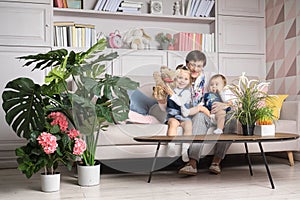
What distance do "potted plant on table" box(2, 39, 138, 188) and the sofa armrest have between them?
1.49 metres

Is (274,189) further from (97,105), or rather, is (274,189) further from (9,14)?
(9,14)

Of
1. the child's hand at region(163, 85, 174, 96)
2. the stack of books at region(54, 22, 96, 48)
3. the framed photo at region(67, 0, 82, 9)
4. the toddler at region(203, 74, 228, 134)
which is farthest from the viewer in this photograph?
the framed photo at region(67, 0, 82, 9)

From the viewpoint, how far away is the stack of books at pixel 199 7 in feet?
12.5

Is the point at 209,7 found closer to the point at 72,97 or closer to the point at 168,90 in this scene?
the point at 168,90

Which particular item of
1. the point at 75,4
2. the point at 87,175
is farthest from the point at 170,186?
the point at 75,4

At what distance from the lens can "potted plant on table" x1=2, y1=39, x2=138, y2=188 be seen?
7.29 feet

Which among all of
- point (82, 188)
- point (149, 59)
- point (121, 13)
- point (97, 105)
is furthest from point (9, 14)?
point (82, 188)

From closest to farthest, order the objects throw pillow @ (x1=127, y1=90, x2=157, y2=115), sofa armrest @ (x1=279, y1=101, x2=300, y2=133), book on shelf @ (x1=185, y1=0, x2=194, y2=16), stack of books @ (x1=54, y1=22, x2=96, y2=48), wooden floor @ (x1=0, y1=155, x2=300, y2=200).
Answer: wooden floor @ (x1=0, y1=155, x2=300, y2=200) < throw pillow @ (x1=127, y1=90, x2=157, y2=115) < sofa armrest @ (x1=279, y1=101, x2=300, y2=133) < stack of books @ (x1=54, y1=22, x2=96, y2=48) < book on shelf @ (x1=185, y1=0, x2=194, y2=16)

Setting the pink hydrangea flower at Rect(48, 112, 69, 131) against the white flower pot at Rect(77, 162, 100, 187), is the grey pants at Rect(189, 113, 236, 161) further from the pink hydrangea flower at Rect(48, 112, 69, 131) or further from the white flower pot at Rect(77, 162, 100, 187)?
the pink hydrangea flower at Rect(48, 112, 69, 131)

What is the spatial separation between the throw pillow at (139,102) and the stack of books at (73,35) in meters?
1.29

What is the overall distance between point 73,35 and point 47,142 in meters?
1.56

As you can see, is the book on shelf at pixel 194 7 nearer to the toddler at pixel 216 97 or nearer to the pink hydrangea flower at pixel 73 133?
the toddler at pixel 216 97

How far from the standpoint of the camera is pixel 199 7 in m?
3.81

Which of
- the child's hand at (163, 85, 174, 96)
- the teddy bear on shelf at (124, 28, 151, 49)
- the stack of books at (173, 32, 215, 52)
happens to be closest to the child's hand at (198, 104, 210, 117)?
the child's hand at (163, 85, 174, 96)
